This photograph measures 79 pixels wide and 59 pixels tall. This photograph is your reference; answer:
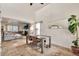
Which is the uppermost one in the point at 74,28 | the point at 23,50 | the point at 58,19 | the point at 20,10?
the point at 20,10

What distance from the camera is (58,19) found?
8.55 feet

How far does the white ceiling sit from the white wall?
0.37 ft

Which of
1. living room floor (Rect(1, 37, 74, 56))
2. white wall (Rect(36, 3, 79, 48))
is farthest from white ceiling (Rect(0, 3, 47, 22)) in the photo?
living room floor (Rect(1, 37, 74, 56))

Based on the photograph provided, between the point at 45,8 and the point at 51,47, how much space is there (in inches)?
30.5

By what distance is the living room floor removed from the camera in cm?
260

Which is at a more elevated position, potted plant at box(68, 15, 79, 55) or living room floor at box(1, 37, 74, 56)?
potted plant at box(68, 15, 79, 55)

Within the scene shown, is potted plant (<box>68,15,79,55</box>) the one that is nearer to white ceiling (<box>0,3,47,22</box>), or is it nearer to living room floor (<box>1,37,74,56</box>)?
living room floor (<box>1,37,74,56</box>)

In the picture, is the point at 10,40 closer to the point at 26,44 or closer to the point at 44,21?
the point at 26,44

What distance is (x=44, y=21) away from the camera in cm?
261

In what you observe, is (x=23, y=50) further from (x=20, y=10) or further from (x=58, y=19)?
(x=58, y=19)

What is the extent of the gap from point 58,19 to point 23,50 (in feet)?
3.04

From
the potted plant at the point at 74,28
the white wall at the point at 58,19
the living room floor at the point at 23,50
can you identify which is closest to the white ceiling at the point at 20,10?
the white wall at the point at 58,19

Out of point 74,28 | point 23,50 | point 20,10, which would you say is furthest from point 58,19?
point 23,50

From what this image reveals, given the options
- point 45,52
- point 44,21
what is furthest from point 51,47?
point 44,21
